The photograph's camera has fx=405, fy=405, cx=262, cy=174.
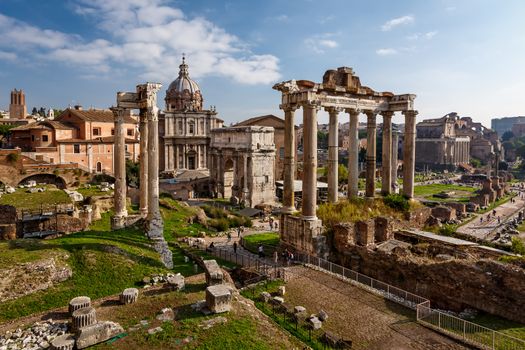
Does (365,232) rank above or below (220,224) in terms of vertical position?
above

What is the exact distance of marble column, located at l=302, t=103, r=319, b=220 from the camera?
699 inches

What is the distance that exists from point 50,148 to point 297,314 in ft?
135

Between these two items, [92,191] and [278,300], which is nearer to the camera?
[278,300]

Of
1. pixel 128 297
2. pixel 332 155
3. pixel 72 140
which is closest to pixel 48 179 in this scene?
pixel 72 140

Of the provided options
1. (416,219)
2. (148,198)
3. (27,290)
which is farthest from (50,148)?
(416,219)

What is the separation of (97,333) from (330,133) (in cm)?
1392

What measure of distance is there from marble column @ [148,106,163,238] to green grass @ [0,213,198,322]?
5.24ft

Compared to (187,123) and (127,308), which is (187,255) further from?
(187,123)

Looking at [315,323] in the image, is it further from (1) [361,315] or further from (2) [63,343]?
(2) [63,343]

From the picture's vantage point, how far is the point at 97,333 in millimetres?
9664

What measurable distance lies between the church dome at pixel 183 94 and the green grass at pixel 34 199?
31198mm

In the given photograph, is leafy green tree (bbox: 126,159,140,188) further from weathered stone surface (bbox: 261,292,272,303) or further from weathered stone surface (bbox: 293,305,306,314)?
weathered stone surface (bbox: 293,305,306,314)

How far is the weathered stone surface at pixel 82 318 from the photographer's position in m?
9.87

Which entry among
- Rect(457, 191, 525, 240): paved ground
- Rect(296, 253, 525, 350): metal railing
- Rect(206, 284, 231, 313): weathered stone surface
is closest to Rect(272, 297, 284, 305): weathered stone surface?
Rect(206, 284, 231, 313): weathered stone surface
